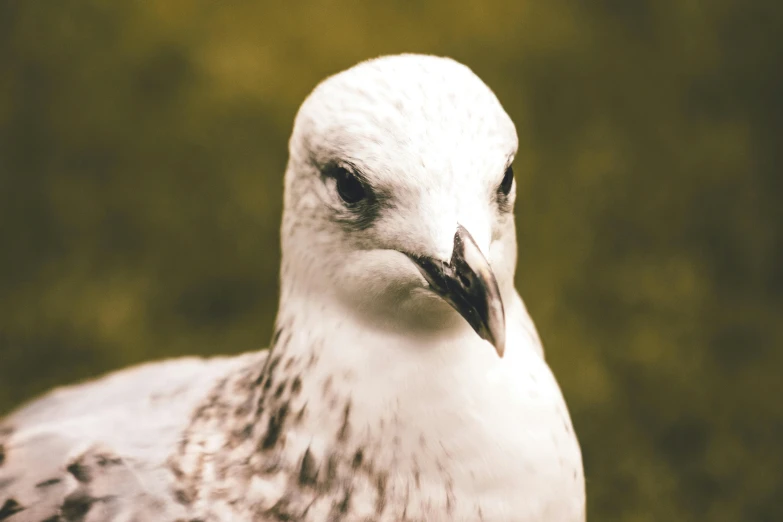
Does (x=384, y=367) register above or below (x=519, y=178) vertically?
below

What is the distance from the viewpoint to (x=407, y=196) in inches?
35.7

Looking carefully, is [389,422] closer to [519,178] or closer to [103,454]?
[103,454]

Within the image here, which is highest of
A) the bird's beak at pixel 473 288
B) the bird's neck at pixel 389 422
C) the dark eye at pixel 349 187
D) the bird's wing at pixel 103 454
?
the dark eye at pixel 349 187

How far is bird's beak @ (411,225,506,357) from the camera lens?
84 centimetres

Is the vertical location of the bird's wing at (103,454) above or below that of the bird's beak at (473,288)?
below

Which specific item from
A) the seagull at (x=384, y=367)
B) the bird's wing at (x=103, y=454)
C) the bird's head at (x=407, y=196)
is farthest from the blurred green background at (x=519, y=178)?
the bird's head at (x=407, y=196)

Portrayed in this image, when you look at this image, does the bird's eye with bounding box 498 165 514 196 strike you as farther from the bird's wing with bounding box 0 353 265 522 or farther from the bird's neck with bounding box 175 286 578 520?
the bird's wing with bounding box 0 353 265 522

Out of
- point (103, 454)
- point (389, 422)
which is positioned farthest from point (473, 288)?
point (103, 454)

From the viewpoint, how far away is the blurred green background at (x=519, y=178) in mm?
2232

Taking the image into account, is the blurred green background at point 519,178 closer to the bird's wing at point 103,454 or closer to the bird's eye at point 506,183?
the bird's wing at point 103,454

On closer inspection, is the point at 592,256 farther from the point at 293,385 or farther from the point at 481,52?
the point at 293,385

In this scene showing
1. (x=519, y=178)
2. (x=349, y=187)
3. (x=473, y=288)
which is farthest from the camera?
(x=519, y=178)

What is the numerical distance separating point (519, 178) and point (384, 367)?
4.83ft

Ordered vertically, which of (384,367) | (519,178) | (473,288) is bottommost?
(384,367)
